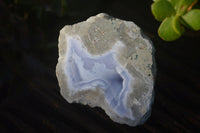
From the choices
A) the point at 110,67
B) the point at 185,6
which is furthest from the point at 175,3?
the point at 110,67

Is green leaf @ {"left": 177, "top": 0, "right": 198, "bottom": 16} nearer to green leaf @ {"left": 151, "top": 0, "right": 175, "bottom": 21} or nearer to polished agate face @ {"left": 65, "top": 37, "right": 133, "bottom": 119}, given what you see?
green leaf @ {"left": 151, "top": 0, "right": 175, "bottom": 21}

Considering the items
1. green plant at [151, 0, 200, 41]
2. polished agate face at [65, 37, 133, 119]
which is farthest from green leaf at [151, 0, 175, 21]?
polished agate face at [65, 37, 133, 119]

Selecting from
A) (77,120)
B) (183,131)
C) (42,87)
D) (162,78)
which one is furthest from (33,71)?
(183,131)

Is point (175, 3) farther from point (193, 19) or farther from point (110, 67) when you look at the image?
point (110, 67)

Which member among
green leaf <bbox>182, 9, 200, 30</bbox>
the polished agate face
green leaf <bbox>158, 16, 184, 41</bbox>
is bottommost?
the polished agate face

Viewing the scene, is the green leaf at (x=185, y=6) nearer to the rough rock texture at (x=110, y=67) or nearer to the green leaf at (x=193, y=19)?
the green leaf at (x=193, y=19)

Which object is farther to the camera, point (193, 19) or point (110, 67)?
point (110, 67)
